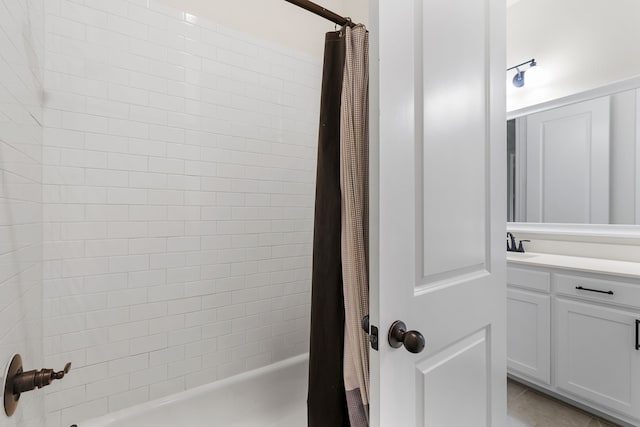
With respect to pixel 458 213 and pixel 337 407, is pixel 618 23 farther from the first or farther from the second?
pixel 337 407

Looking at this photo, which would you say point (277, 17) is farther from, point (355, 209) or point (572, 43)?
point (572, 43)

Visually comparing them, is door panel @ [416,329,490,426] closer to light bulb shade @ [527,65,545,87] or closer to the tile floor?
the tile floor

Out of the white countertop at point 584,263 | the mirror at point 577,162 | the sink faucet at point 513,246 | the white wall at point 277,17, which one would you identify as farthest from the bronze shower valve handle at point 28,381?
the mirror at point 577,162

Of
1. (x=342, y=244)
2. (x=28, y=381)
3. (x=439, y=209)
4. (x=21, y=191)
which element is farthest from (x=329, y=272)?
(x=21, y=191)

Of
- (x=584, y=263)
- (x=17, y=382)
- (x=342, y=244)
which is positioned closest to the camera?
(x=17, y=382)

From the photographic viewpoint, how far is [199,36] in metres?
1.51

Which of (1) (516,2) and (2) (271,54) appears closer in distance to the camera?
(2) (271,54)

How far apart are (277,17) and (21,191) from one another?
1.51 metres

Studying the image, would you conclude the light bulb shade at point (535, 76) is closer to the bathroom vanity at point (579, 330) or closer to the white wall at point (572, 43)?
the white wall at point (572, 43)

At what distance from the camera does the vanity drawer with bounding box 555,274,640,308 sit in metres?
1.57

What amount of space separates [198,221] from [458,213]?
3.76ft

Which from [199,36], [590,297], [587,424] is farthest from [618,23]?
[199,36]

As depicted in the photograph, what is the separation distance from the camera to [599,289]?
1.67 m

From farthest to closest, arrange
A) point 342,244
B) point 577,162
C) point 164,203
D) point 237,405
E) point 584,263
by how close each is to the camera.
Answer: point 577,162 < point 584,263 < point 237,405 < point 164,203 < point 342,244
